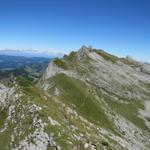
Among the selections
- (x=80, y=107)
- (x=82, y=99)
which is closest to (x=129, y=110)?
(x=82, y=99)

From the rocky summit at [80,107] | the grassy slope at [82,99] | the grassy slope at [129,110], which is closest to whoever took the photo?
the rocky summit at [80,107]

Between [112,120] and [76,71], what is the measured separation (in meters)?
31.1

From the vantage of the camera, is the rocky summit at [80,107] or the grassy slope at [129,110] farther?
the grassy slope at [129,110]

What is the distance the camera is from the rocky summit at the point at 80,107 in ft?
125

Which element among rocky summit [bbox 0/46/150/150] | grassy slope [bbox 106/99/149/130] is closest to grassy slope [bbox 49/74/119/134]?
rocky summit [bbox 0/46/150/150]

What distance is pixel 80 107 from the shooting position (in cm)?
7250

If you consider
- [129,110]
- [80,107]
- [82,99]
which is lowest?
[129,110]

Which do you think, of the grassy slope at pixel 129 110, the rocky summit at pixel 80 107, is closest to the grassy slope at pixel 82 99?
the rocky summit at pixel 80 107

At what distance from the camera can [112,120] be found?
247 feet

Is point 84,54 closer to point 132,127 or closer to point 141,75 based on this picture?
point 141,75

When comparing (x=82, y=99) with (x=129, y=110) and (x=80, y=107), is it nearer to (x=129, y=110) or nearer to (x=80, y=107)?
(x=80, y=107)

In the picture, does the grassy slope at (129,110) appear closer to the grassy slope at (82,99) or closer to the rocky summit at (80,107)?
the rocky summit at (80,107)

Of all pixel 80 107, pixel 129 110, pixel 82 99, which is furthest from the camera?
pixel 129 110

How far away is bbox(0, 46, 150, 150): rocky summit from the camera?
→ 38.2 metres
